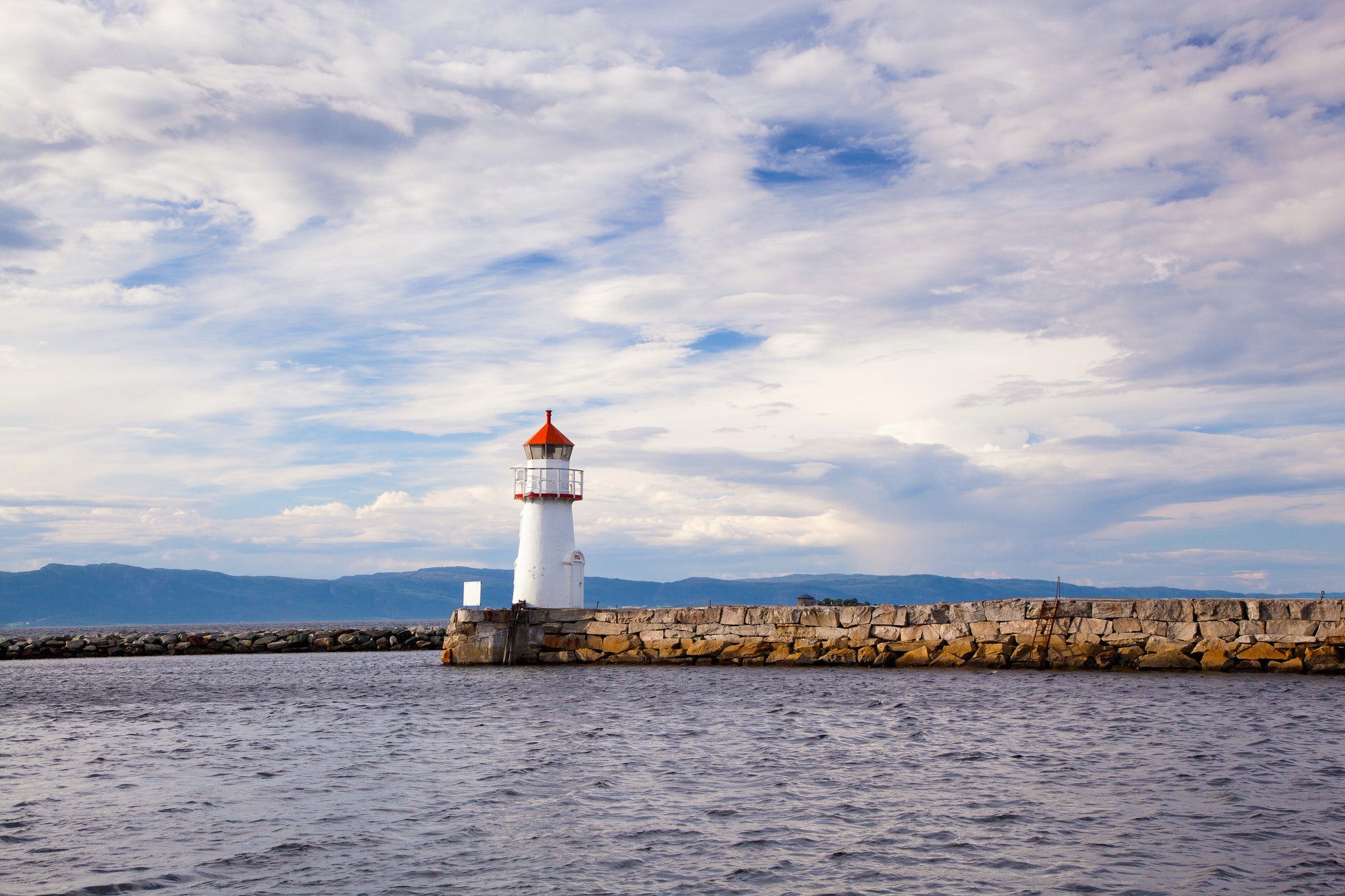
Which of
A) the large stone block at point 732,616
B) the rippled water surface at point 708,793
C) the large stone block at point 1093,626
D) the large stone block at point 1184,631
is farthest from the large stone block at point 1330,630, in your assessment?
the large stone block at point 732,616

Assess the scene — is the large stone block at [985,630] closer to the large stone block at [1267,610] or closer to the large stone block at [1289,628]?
the large stone block at [1267,610]

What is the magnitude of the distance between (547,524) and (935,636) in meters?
11.4

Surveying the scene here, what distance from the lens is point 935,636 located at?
25.9 meters

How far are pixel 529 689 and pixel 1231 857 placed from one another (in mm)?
17481

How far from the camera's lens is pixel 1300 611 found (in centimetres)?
2175

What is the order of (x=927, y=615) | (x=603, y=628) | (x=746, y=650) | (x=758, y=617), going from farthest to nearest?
(x=603, y=628), (x=758, y=617), (x=746, y=650), (x=927, y=615)

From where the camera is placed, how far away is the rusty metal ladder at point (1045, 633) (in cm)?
2431

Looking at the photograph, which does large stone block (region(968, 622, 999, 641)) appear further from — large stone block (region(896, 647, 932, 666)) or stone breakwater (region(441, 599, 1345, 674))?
large stone block (region(896, 647, 932, 666))

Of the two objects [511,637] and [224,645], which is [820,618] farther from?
[224,645]

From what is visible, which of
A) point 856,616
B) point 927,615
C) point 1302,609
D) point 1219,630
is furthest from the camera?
point 856,616

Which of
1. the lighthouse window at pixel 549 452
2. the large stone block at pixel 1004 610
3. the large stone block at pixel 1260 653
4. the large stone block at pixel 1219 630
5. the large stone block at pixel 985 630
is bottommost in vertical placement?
the large stone block at pixel 1260 653

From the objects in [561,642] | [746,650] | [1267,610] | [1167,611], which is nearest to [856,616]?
[746,650]

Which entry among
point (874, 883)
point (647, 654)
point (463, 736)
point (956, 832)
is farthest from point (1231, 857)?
point (647, 654)

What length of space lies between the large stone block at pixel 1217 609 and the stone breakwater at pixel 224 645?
3406 cm
